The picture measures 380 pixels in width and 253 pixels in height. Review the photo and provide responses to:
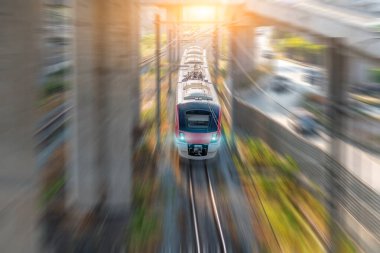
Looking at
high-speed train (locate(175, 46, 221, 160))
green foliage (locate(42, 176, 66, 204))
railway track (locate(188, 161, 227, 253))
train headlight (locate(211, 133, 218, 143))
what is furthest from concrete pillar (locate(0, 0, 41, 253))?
train headlight (locate(211, 133, 218, 143))

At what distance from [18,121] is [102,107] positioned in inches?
145

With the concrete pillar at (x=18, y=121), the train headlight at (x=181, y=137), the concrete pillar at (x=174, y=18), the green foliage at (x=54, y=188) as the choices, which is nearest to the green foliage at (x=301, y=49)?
the train headlight at (x=181, y=137)

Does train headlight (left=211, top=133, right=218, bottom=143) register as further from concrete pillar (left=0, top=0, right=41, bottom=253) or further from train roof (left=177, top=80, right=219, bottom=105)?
concrete pillar (left=0, top=0, right=41, bottom=253)

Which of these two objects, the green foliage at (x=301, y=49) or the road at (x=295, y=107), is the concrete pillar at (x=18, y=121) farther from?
the green foliage at (x=301, y=49)

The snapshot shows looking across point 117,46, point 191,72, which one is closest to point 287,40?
point 117,46

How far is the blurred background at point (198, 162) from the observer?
91.7 inches

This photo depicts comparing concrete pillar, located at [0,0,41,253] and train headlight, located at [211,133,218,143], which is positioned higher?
concrete pillar, located at [0,0,41,253]

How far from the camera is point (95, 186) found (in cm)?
618

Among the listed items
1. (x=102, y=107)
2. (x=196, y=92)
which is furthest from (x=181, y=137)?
(x=102, y=107)

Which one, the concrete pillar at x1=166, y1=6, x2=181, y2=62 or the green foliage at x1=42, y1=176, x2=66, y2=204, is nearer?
the green foliage at x1=42, y1=176, x2=66, y2=204

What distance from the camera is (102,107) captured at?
587 centimetres

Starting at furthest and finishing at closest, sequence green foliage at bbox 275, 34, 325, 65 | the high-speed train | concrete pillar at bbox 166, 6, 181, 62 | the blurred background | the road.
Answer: concrete pillar at bbox 166, 6, 181, 62
the high-speed train
green foliage at bbox 275, 34, 325, 65
the road
the blurred background

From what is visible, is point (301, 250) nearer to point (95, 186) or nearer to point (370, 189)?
point (370, 189)

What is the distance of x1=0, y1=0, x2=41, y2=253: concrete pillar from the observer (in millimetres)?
2086
